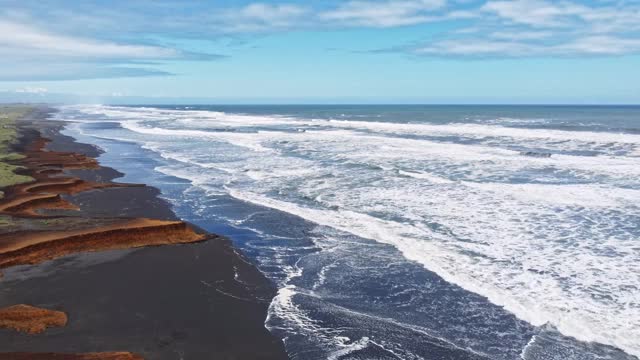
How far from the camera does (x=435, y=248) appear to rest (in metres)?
16.2

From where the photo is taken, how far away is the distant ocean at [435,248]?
10.8m

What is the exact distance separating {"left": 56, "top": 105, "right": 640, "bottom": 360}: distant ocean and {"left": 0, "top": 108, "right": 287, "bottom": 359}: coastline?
67 cm

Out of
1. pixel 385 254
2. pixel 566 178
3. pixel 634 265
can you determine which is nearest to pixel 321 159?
pixel 566 178

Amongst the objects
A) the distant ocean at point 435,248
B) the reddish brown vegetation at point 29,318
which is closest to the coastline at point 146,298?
the reddish brown vegetation at point 29,318

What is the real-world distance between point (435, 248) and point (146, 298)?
782 centimetres

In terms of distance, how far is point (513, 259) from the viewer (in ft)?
49.4

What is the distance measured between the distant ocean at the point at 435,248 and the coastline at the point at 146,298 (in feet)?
2.21

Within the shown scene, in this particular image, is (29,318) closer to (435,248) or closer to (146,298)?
(146,298)

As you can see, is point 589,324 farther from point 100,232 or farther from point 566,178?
point 566,178

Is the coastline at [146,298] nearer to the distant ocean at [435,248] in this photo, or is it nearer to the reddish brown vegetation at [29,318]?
the reddish brown vegetation at [29,318]

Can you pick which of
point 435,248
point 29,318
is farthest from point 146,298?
point 435,248

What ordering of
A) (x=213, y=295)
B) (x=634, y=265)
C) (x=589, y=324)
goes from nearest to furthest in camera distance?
(x=589, y=324), (x=213, y=295), (x=634, y=265)

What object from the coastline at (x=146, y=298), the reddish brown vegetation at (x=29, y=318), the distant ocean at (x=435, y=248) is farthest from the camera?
the distant ocean at (x=435, y=248)

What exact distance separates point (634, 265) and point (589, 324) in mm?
4257
